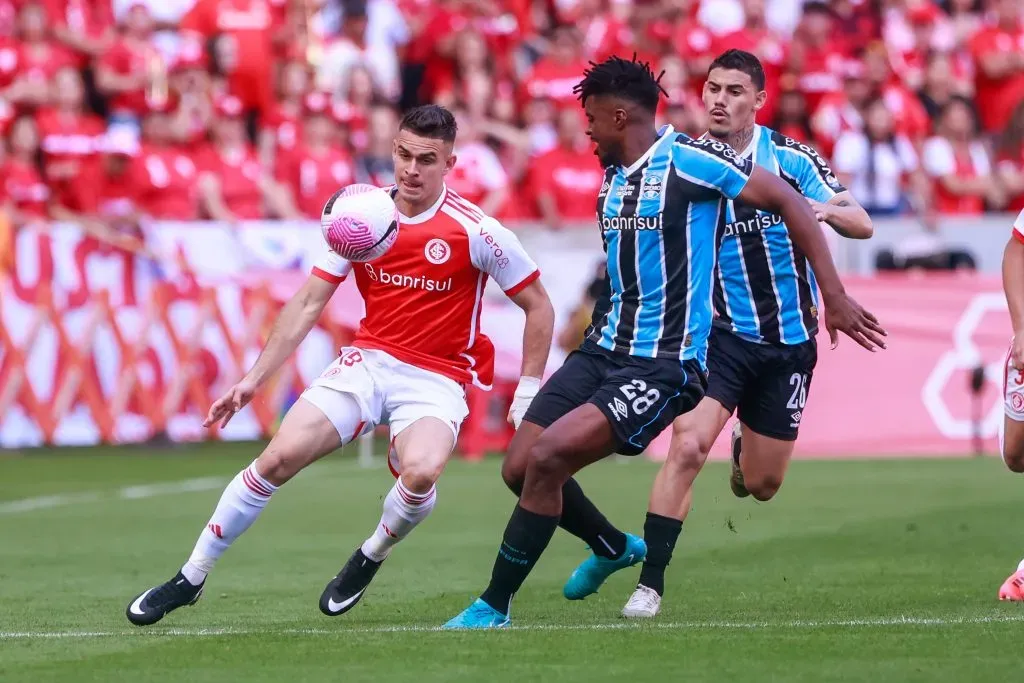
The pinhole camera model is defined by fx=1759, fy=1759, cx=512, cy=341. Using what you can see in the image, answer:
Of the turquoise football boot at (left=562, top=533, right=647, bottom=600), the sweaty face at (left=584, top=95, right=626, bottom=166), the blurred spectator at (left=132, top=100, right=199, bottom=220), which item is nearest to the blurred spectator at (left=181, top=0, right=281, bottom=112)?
the blurred spectator at (left=132, top=100, right=199, bottom=220)

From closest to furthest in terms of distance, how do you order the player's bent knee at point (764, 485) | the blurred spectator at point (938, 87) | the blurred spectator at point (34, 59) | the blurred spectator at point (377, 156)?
1. the player's bent knee at point (764, 485)
2. the blurred spectator at point (34, 59)
3. the blurred spectator at point (377, 156)
4. the blurred spectator at point (938, 87)

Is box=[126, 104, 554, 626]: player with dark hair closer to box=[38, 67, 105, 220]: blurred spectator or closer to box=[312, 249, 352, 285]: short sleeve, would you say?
box=[312, 249, 352, 285]: short sleeve

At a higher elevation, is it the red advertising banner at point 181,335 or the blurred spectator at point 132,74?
the blurred spectator at point 132,74

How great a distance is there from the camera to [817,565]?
33.0ft

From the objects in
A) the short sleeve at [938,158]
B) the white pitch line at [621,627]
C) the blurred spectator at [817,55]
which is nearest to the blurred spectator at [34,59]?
the blurred spectator at [817,55]

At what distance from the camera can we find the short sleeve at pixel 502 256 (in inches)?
326

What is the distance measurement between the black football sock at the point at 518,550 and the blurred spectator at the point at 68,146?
12.1 m

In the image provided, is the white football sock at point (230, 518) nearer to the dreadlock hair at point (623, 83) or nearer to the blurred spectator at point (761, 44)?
the dreadlock hair at point (623, 83)

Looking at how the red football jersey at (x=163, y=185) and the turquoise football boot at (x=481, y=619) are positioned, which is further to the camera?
the red football jersey at (x=163, y=185)

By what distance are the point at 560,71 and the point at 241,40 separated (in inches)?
146

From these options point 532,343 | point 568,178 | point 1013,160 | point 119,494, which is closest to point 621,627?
point 532,343

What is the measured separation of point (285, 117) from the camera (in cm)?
1956

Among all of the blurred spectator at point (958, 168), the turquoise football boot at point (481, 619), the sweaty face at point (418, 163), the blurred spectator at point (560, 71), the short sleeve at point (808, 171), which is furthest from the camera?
the blurred spectator at point (560, 71)

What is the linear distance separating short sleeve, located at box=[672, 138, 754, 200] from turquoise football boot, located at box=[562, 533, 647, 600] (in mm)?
1955
